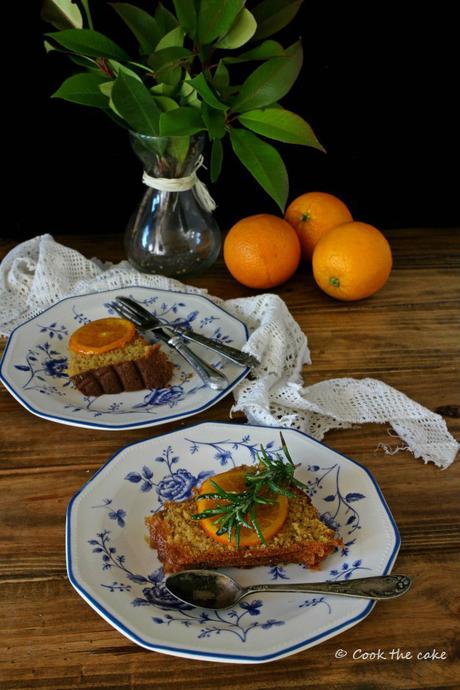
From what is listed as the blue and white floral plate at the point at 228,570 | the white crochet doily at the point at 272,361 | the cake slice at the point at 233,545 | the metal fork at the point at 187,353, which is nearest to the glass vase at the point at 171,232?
the white crochet doily at the point at 272,361

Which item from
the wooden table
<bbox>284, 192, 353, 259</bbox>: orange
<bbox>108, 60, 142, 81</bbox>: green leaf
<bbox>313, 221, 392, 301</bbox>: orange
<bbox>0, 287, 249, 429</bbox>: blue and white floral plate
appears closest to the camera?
the wooden table

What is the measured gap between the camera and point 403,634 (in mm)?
725

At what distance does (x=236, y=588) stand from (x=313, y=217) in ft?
2.43

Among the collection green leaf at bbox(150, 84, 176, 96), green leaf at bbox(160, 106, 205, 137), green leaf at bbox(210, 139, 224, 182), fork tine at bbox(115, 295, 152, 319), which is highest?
green leaf at bbox(150, 84, 176, 96)

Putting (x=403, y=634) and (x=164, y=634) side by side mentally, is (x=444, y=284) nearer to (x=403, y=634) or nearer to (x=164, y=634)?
(x=403, y=634)

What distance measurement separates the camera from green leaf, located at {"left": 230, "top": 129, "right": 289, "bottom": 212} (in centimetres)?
109

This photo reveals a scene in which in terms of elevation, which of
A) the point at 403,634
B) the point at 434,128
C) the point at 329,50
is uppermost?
the point at 329,50

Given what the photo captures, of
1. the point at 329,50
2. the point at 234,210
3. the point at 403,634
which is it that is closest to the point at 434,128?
the point at 329,50

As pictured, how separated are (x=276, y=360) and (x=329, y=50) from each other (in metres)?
0.62

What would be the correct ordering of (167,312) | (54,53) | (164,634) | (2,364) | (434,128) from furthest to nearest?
(434,128)
(54,53)
(167,312)
(2,364)
(164,634)

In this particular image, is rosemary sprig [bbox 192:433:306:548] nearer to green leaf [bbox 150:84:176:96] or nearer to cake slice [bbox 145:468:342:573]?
cake slice [bbox 145:468:342:573]

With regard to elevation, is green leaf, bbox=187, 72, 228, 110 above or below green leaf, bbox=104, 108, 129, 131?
above

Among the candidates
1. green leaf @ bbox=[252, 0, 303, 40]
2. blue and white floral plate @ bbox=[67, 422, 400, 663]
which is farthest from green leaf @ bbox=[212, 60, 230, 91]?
blue and white floral plate @ bbox=[67, 422, 400, 663]

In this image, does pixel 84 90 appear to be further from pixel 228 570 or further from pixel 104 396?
pixel 228 570
